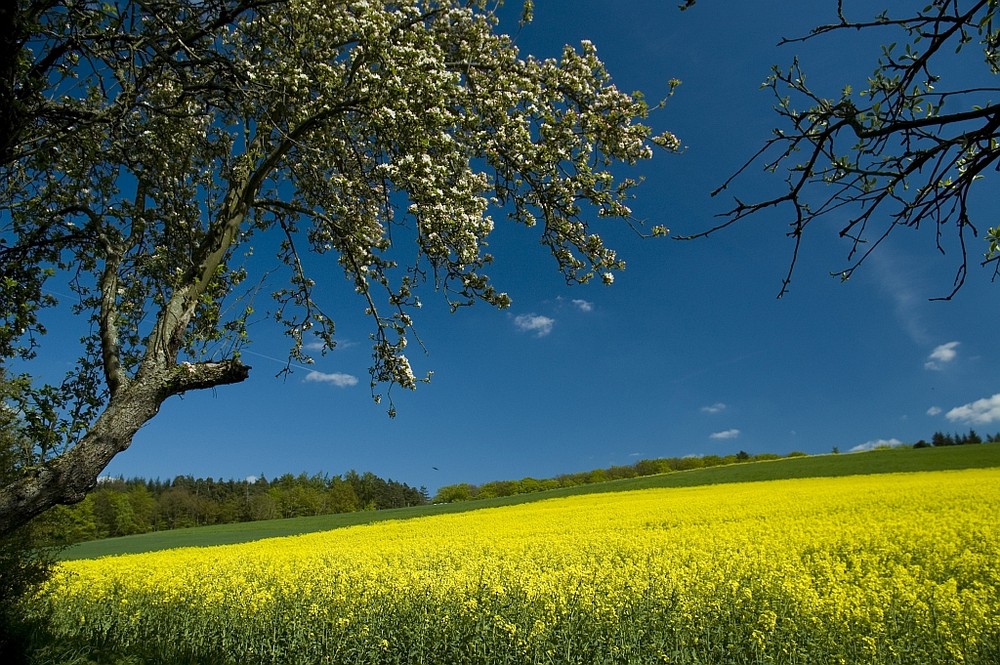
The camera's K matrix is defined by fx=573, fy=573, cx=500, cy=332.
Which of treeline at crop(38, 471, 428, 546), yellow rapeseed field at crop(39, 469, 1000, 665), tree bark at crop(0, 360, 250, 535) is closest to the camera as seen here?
tree bark at crop(0, 360, 250, 535)

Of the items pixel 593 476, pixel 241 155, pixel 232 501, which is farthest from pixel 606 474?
pixel 241 155

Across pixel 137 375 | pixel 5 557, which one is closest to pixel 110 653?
pixel 5 557

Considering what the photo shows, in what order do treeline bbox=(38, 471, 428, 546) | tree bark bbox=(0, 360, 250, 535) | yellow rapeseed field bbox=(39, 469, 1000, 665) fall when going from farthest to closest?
treeline bbox=(38, 471, 428, 546) → yellow rapeseed field bbox=(39, 469, 1000, 665) → tree bark bbox=(0, 360, 250, 535)

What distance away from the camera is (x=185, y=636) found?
10055mm

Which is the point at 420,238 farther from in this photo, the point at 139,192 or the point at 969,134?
the point at 969,134

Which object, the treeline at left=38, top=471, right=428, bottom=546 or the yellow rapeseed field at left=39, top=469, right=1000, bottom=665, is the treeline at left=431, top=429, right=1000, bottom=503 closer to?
the treeline at left=38, top=471, right=428, bottom=546

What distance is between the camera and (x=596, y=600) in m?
7.98

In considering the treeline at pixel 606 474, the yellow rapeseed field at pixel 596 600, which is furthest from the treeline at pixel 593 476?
the yellow rapeseed field at pixel 596 600

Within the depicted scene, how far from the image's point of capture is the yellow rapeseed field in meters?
7.00

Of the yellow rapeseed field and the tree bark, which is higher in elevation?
the tree bark

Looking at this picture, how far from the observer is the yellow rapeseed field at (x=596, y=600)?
23.0 feet

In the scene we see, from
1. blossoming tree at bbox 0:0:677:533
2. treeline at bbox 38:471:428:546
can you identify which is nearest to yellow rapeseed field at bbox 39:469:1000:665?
blossoming tree at bbox 0:0:677:533

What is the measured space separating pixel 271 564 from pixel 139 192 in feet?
34.6

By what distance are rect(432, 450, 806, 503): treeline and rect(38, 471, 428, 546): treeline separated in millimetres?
19051
